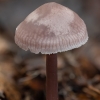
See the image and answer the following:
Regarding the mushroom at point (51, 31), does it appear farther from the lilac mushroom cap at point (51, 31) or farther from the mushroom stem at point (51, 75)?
the mushroom stem at point (51, 75)

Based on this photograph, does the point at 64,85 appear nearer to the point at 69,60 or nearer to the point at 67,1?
the point at 69,60

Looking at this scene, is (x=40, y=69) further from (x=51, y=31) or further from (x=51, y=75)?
(x=51, y=31)

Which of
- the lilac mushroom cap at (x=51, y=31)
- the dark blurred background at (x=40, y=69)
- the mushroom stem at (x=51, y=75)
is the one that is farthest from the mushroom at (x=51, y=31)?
the dark blurred background at (x=40, y=69)

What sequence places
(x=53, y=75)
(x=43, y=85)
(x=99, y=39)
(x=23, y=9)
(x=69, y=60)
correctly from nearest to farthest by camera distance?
1. (x=53, y=75)
2. (x=43, y=85)
3. (x=69, y=60)
4. (x=99, y=39)
5. (x=23, y=9)

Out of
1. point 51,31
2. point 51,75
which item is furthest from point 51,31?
point 51,75

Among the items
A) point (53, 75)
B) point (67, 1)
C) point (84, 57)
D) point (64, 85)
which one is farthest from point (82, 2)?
point (53, 75)

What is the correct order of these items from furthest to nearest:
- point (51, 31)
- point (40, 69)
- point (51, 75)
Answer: point (40, 69)
point (51, 75)
point (51, 31)
